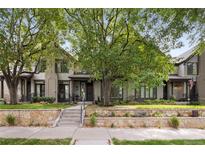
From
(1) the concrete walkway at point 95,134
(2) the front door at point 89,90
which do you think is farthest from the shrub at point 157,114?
(2) the front door at point 89,90

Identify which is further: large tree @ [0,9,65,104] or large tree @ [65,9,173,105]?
large tree @ [0,9,65,104]

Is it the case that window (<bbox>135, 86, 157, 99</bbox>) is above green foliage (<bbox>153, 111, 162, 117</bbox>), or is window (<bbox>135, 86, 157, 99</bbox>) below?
above

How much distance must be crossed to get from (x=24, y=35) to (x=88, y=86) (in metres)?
8.71

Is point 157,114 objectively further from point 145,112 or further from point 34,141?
point 34,141

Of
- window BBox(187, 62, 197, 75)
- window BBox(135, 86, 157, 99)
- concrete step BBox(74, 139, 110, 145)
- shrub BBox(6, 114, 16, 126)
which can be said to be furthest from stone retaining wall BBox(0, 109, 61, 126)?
window BBox(187, 62, 197, 75)

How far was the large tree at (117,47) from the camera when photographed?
1473 cm

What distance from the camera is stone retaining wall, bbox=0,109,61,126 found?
529 inches

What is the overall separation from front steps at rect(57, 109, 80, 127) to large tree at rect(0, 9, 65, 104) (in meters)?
4.36

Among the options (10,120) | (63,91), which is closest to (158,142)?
(10,120)

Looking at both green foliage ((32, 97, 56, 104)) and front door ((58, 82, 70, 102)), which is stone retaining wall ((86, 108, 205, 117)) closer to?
green foliage ((32, 97, 56, 104))

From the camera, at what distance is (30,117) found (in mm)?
13570

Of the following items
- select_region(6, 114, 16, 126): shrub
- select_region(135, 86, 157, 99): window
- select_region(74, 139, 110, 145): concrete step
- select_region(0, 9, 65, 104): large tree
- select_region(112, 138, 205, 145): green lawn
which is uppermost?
select_region(0, 9, 65, 104): large tree
